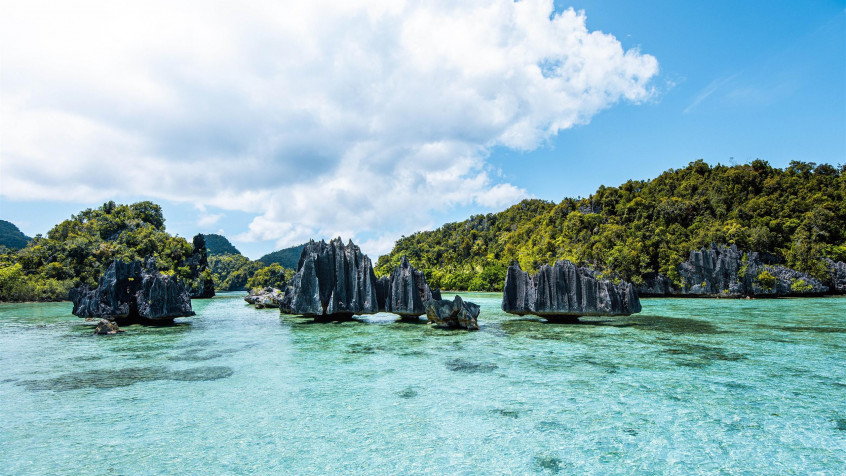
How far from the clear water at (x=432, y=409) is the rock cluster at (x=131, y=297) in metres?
9.05

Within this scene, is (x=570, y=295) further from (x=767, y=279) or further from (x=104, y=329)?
(x=767, y=279)

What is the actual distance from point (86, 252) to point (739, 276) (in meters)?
108

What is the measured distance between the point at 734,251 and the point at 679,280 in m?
9.20

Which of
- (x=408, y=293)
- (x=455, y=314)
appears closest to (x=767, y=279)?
(x=408, y=293)

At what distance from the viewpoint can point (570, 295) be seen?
2456 cm

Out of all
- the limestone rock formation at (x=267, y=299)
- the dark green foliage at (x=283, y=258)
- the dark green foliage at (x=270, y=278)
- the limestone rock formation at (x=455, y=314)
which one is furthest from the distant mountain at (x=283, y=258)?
the limestone rock formation at (x=455, y=314)

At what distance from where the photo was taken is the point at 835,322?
24.0 meters

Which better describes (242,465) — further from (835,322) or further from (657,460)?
(835,322)

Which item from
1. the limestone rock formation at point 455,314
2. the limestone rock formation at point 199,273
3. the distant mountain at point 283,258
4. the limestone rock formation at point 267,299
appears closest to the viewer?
the limestone rock formation at point 455,314

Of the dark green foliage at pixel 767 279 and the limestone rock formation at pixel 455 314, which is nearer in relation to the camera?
the limestone rock formation at pixel 455 314

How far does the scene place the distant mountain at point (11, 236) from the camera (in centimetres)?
12775

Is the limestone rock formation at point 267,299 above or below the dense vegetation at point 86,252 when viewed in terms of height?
below

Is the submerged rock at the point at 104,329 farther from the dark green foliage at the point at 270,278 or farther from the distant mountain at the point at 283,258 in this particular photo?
the distant mountain at the point at 283,258

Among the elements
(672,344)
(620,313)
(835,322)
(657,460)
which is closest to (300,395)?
(657,460)
